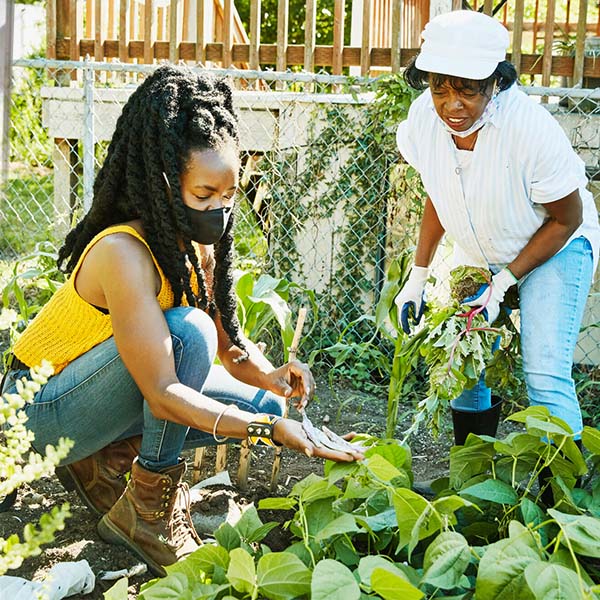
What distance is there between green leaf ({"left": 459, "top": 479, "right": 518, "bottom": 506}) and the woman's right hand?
0.25 metres

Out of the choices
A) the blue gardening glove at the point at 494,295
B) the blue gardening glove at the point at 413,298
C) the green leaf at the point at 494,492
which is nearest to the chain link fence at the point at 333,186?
the blue gardening glove at the point at 413,298

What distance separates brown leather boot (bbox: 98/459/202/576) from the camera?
2406 mm

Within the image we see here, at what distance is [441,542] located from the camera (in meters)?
1.77

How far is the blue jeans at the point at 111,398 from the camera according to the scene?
237cm

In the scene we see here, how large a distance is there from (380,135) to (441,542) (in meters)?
2.77

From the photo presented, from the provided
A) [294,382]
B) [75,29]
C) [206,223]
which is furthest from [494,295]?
[75,29]

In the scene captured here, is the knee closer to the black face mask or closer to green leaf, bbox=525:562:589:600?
the black face mask

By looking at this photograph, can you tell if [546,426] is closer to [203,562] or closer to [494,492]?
[494,492]

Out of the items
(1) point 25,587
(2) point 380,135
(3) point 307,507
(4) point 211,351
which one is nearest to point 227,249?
(4) point 211,351

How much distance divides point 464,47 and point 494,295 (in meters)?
0.67

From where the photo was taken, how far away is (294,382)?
254 cm

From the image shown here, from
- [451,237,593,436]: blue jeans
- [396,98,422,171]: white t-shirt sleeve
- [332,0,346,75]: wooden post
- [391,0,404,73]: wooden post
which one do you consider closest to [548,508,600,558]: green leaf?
[451,237,593,436]: blue jeans

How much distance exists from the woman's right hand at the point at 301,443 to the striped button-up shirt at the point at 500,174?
90 cm

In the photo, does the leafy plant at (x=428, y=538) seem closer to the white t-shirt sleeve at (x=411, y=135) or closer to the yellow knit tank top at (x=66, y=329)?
the yellow knit tank top at (x=66, y=329)
